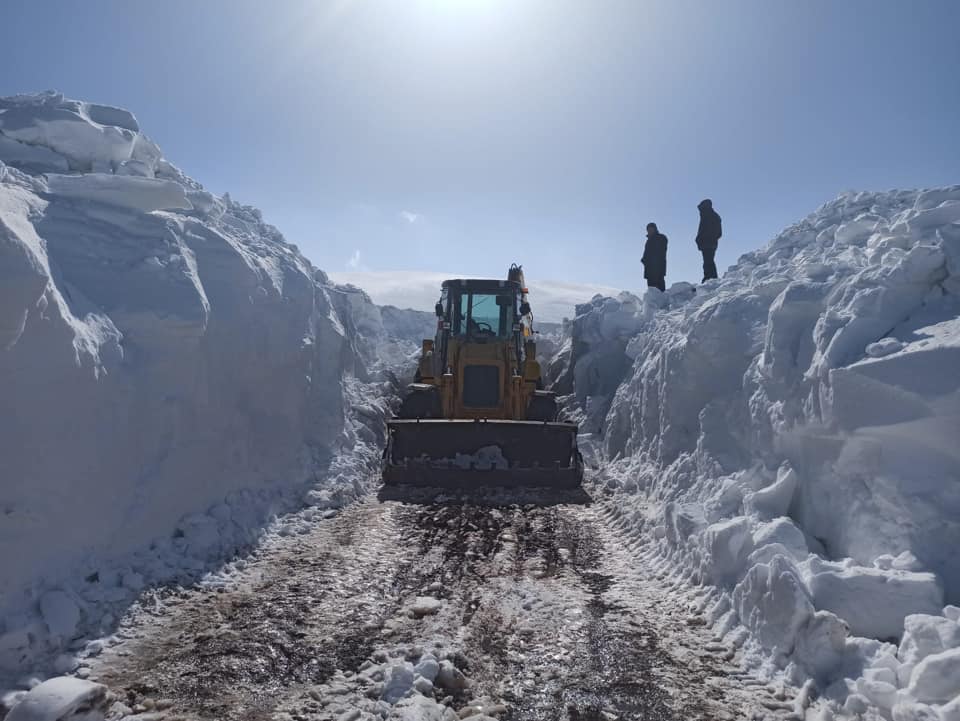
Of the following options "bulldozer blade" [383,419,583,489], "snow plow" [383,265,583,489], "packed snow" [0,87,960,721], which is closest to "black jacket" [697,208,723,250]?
"packed snow" [0,87,960,721]

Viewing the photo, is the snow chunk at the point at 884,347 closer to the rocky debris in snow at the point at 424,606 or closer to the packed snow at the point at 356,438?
the packed snow at the point at 356,438

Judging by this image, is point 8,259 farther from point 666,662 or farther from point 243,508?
point 666,662

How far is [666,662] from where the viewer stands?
4.11 m

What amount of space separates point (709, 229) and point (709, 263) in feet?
2.50

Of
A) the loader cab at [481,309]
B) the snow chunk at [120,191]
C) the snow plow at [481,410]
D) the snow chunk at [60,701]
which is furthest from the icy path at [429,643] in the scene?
the loader cab at [481,309]

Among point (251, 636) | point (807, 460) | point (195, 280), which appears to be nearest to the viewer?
point (251, 636)

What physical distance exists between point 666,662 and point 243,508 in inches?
184

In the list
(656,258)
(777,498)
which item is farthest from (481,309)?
(777,498)

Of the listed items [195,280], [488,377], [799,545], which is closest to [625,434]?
[488,377]

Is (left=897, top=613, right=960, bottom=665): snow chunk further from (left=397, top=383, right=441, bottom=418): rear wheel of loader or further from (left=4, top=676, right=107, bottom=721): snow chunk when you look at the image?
(left=397, top=383, right=441, bottom=418): rear wheel of loader

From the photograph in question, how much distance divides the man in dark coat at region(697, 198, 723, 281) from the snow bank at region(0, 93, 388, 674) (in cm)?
826

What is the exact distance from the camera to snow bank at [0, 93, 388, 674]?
4574 mm

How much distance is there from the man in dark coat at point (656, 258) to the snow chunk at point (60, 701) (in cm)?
1379

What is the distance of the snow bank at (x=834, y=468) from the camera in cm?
364
